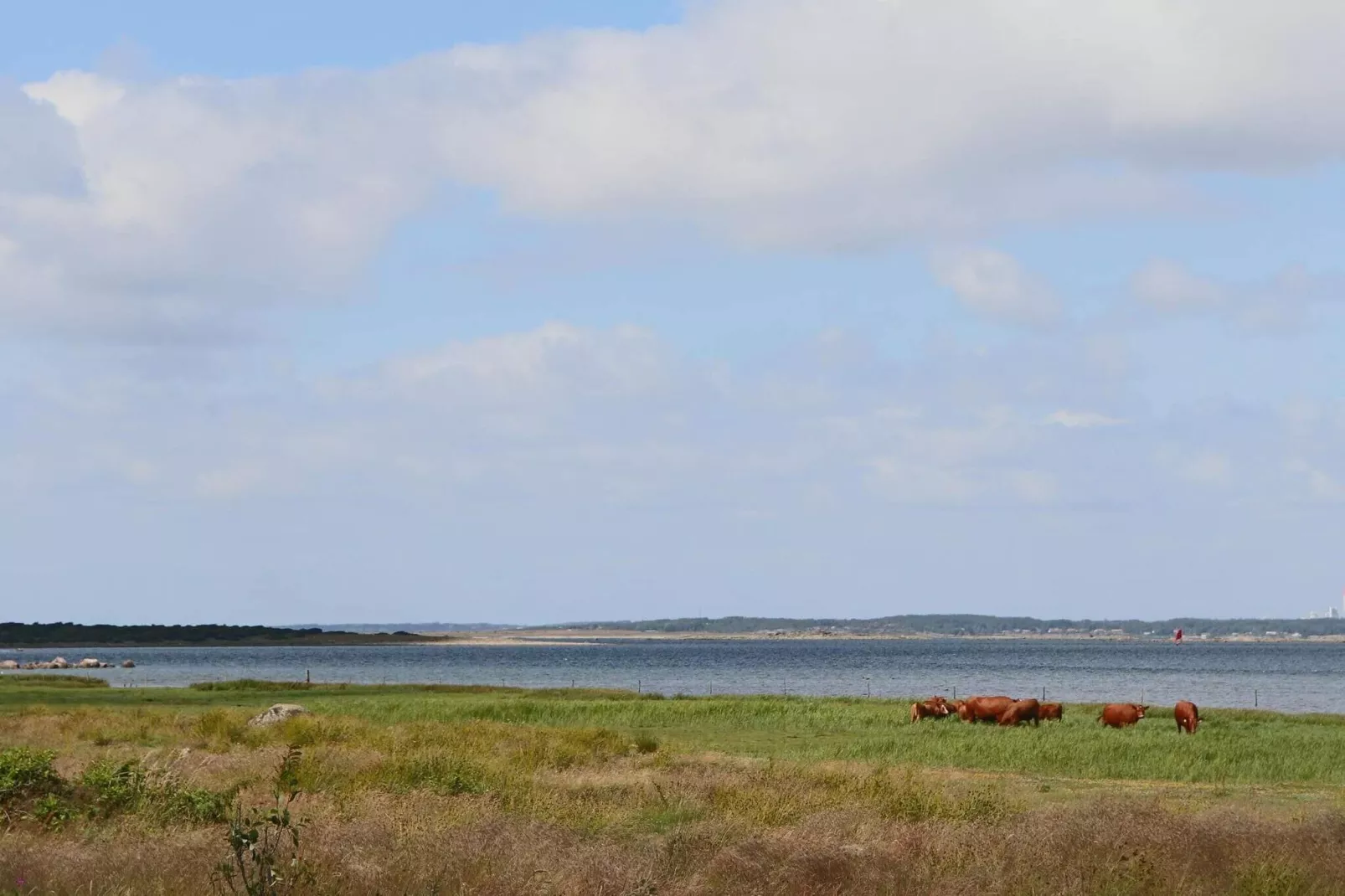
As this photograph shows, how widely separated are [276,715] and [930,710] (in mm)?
24513

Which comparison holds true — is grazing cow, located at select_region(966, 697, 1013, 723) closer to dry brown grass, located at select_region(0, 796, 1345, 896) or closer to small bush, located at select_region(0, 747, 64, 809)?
dry brown grass, located at select_region(0, 796, 1345, 896)

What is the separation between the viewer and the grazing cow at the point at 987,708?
49.6m

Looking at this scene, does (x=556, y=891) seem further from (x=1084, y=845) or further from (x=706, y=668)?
(x=706, y=668)

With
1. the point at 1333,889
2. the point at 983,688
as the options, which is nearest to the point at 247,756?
the point at 1333,889

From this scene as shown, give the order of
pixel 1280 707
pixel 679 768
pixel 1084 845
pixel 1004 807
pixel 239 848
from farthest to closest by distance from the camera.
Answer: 1. pixel 1280 707
2. pixel 679 768
3. pixel 1004 807
4. pixel 1084 845
5. pixel 239 848

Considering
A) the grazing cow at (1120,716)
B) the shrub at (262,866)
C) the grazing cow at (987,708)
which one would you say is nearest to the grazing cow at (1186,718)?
the grazing cow at (1120,716)

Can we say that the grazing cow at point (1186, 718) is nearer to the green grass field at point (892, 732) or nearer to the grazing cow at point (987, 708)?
the green grass field at point (892, 732)

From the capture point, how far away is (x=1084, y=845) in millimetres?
13930

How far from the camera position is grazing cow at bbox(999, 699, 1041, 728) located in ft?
158

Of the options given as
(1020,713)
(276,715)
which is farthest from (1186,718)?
(276,715)

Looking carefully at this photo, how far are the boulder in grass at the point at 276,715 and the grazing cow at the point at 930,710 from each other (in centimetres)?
2227

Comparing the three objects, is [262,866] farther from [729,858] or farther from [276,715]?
[276,715]

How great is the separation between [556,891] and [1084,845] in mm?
5903

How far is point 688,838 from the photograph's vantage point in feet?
48.0
